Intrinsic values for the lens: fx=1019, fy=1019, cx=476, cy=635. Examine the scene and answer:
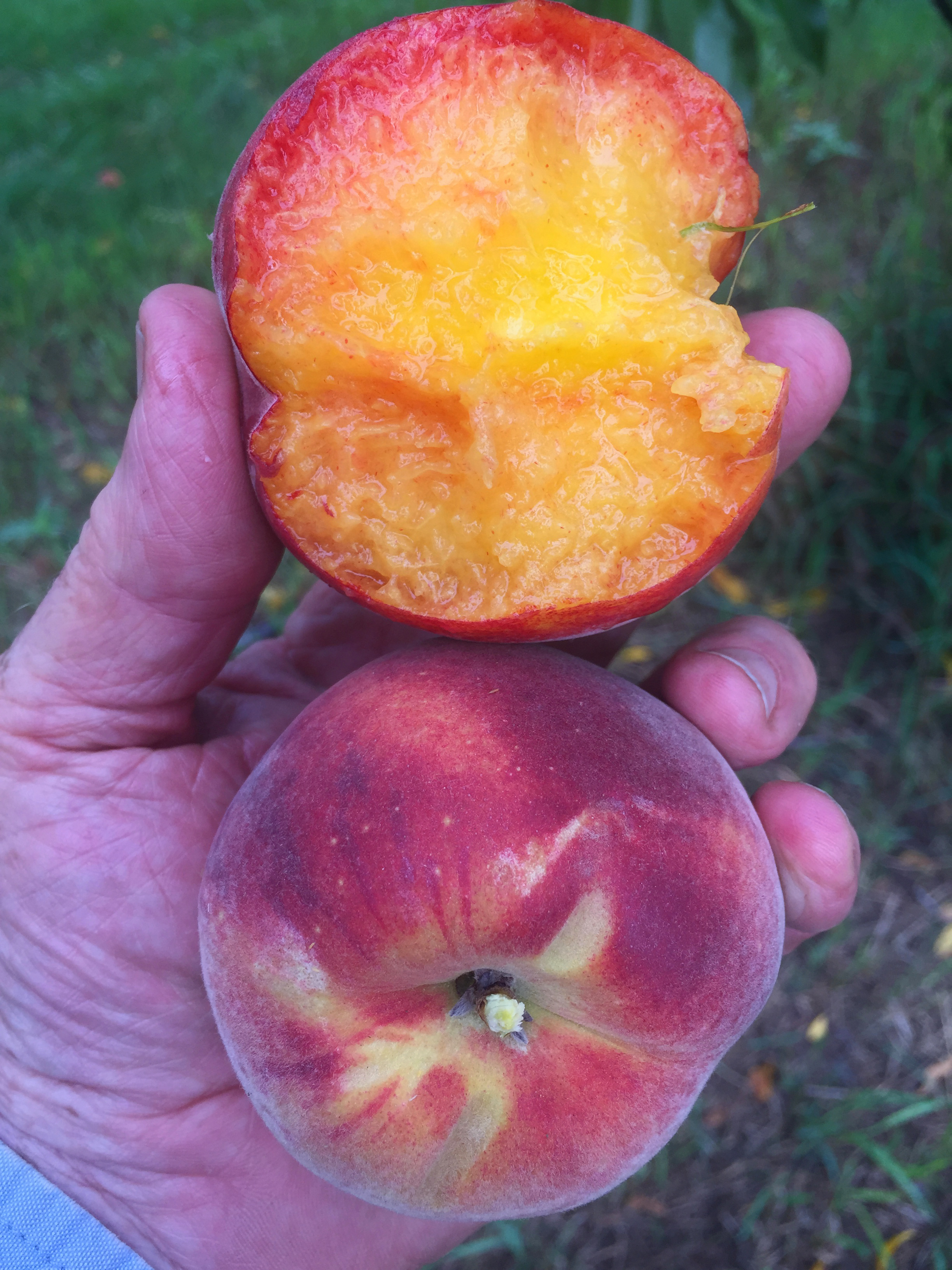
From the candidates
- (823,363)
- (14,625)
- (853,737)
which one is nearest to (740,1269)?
(853,737)

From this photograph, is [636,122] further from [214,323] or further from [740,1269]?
[740,1269]

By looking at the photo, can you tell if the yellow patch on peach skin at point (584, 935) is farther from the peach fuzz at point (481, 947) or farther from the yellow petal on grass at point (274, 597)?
the yellow petal on grass at point (274, 597)

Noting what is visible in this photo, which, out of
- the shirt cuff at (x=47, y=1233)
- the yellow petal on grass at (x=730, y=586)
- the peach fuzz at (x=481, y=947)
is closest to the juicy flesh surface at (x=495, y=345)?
the peach fuzz at (x=481, y=947)

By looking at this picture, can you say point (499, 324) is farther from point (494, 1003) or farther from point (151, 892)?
point (151, 892)

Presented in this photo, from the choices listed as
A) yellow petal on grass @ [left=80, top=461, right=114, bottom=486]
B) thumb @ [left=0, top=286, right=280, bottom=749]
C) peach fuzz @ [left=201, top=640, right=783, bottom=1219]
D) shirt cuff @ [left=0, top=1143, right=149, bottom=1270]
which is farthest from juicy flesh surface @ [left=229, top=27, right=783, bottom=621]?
yellow petal on grass @ [left=80, top=461, right=114, bottom=486]

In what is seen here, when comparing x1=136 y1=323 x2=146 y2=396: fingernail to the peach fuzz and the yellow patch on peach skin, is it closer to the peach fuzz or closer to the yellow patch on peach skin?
the peach fuzz
